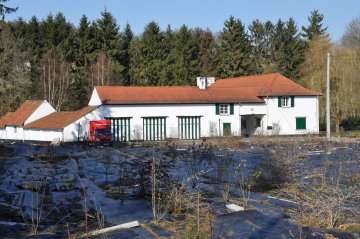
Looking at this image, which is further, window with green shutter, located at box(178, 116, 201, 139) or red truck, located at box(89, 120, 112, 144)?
window with green shutter, located at box(178, 116, 201, 139)

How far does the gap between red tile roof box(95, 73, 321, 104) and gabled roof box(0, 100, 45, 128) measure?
739cm

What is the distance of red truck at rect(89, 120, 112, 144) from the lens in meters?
34.8

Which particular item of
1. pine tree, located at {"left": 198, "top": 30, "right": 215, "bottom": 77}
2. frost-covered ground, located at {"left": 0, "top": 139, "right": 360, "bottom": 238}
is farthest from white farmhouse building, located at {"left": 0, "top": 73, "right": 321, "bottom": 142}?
frost-covered ground, located at {"left": 0, "top": 139, "right": 360, "bottom": 238}

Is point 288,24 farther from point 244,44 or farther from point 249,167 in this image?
point 249,167

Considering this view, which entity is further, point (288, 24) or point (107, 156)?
point (288, 24)

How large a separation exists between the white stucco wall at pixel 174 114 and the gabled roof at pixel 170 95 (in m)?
0.43

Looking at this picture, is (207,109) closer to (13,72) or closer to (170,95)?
(170,95)

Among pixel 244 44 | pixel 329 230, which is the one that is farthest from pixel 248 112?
pixel 329 230

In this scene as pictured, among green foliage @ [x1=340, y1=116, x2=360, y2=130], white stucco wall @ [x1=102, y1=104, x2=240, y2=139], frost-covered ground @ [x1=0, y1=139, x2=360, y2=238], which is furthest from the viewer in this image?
green foliage @ [x1=340, y1=116, x2=360, y2=130]

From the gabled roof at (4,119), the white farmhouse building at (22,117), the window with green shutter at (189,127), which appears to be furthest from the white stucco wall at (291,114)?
the gabled roof at (4,119)

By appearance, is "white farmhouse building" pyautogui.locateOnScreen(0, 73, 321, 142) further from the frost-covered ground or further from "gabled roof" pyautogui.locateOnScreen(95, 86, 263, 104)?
the frost-covered ground

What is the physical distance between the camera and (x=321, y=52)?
50.4 meters

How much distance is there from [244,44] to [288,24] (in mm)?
7128

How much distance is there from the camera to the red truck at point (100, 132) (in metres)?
34.8
